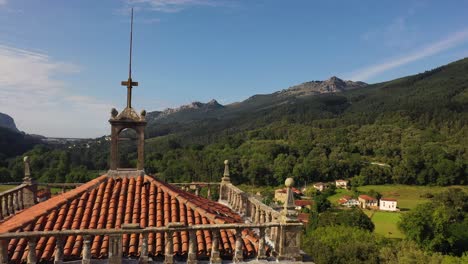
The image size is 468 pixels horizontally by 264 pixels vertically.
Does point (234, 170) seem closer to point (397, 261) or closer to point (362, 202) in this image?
point (362, 202)

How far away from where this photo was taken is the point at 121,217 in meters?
8.99

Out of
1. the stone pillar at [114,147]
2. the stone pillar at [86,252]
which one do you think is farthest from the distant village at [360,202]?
the stone pillar at [86,252]

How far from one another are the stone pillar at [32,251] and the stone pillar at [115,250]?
1514 mm

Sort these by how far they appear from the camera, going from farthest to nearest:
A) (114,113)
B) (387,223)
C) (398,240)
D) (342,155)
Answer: (342,155) < (387,223) < (398,240) < (114,113)

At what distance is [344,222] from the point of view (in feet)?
228

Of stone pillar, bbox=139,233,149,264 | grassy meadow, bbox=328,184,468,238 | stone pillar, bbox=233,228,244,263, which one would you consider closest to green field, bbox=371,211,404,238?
grassy meadow, bbox=328,184,468,238

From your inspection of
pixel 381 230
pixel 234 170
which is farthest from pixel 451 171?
pixel 234 170

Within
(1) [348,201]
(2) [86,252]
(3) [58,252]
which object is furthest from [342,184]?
(3) [58,252]

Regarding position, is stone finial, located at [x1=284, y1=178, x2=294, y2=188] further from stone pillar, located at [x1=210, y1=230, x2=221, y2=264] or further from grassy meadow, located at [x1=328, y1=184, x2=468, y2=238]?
grassy meadow, located at [x1=328, y1=184, x2=468, y2=238]

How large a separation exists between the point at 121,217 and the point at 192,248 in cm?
227

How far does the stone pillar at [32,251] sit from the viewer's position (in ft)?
23.9

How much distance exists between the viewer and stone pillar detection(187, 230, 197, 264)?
779cm

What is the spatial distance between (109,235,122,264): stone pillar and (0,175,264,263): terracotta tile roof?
38 centimetres

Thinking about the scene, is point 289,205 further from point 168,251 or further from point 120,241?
point 120,241
